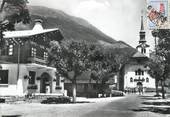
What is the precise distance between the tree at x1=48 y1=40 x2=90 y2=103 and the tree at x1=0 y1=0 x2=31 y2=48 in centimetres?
1433

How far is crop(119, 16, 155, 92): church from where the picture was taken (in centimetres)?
8394

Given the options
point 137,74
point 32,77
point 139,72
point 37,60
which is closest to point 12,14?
point 37,60

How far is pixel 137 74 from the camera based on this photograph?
89500mm

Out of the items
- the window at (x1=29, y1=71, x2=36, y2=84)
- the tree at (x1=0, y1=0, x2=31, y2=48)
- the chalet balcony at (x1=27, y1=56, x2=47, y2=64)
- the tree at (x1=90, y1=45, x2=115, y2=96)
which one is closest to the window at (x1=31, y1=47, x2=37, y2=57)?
the chalet balcony at (x1=27, y1=56, x2=47, y2=64)

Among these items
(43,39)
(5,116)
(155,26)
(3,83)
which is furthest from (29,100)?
(155,26)

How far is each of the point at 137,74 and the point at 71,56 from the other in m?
60.8

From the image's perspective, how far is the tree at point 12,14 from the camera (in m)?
15.2

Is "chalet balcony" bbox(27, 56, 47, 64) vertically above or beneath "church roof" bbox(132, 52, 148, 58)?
beneath

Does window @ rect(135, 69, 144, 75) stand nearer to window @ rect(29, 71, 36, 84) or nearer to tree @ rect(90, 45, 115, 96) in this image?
tree @ rect(90, 45, 115, 96)

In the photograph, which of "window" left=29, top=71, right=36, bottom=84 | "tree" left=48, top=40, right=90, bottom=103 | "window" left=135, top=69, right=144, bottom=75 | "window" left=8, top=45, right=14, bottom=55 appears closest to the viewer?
"tree" left=48, top=40, right=90, bottom=103

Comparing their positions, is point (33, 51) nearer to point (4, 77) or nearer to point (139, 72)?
point (4, 77)

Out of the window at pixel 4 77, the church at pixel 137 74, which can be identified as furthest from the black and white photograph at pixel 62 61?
the church at pixel 137 74

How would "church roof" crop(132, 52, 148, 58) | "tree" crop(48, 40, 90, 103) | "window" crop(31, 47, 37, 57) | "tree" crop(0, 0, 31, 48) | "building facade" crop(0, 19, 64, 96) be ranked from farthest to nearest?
"church roof" crop(132, 52, 148, 58)
"window" crop(31, 47, 37, 57)
"building facade" crop(0, 19, 64, 96)
"tree" crop(48, 40, 90, 103)
"tree" crop(0, 0, 31, 48)

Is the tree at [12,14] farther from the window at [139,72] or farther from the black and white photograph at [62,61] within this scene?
the window at [139,72]
